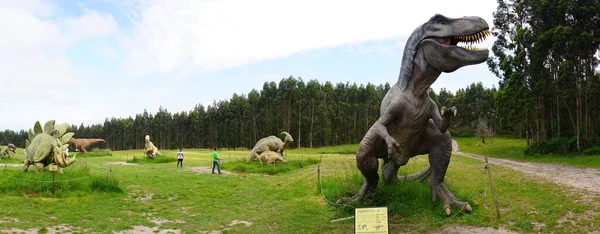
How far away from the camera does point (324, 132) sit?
44688mm

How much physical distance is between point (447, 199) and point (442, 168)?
0.55 meters

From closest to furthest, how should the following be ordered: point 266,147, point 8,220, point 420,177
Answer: point 8,220, point 420,177, point 266,147

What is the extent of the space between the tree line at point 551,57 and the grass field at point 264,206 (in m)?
10.8

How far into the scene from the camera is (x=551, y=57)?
2305 centimetres

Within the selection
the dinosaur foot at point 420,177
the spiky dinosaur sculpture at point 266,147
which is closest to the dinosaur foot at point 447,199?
the dinosaur foot at point 420,177

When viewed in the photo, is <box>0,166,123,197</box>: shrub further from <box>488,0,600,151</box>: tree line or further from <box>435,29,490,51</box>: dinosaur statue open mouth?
<box>488,0,600,151</box>: tree line

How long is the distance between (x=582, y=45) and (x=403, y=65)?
16.5m

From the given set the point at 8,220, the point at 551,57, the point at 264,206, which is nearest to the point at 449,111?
the point at 264,206

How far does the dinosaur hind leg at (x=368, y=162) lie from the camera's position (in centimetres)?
762

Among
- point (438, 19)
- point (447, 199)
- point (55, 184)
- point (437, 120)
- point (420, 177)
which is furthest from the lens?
point (55, 184)

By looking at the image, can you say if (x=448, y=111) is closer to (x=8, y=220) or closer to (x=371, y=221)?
(x=371, y=221)

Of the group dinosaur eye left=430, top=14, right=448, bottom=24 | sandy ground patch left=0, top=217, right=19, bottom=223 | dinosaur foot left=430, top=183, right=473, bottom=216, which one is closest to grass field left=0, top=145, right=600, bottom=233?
sandy ground patch left=0, top=217, right=19, bottom=223

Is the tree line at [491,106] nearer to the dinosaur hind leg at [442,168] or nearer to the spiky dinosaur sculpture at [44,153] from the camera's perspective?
the dinosaur hind leg at [442,168]

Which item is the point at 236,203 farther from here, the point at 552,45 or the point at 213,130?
the point at 213,130
